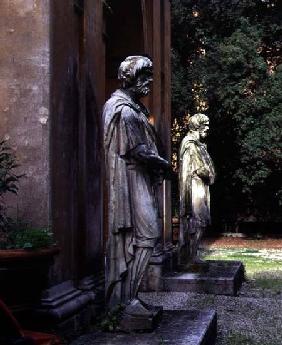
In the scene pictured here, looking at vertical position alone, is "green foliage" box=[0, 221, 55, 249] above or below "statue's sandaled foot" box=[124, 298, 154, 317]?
above

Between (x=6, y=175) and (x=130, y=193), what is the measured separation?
0.93 m

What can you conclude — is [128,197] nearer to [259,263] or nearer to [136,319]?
[136,319]

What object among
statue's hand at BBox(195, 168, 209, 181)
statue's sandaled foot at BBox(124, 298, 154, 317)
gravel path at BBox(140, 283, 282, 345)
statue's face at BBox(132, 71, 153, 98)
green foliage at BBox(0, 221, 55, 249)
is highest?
statue's face at BBox(132, 71, 153, 98)

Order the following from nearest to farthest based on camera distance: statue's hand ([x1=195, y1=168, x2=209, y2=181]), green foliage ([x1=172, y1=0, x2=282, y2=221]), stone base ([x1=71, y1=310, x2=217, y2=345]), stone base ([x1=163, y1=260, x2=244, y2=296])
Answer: stone base ([x1=71, y1=310, x2=217, y2=345]) < stone base ([x1=163, y1=260, x2=244, y2=296]) < statue's hand ([x1=195, y1=168, x2=209, y2=181]) < green foliage ([x1=172, y1=0, x2=282, y2=221])

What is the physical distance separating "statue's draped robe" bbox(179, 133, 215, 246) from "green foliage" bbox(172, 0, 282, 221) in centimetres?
1119

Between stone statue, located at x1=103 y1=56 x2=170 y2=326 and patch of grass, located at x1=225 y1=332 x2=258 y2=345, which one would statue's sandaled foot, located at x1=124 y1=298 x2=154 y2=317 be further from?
patch of grass, located at x1=225 y1=332 x2=258 y2=345

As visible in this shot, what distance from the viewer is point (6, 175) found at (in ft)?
17.3

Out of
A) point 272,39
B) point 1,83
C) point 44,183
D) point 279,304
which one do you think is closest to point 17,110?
point 1,83

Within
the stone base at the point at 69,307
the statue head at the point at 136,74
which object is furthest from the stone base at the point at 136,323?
the statue head at the point at 136,74

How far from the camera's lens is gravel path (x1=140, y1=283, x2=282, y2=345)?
6.90 meters

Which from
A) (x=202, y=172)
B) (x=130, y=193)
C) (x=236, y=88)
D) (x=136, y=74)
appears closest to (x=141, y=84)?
(x=136, y=74)

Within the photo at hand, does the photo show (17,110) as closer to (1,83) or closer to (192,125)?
(1,83)

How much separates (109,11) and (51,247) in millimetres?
6296

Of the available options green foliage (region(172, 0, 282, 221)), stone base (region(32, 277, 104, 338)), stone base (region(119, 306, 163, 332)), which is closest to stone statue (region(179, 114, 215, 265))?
stone base (region(32, 277, 104, 338))
